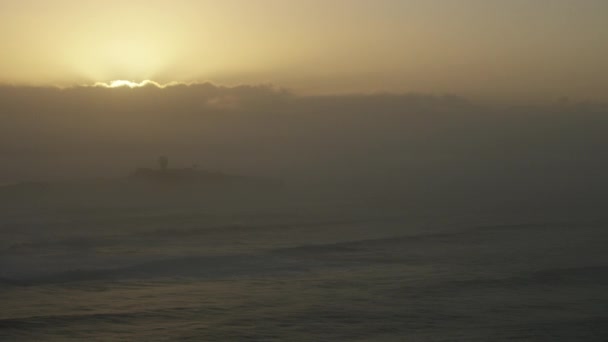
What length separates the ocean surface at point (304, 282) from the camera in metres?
23.5

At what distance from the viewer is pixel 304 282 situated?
3212 cm

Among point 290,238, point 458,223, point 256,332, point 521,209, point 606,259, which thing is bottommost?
point 256,332

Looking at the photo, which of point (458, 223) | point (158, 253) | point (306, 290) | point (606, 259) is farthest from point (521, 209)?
point (306, 290)

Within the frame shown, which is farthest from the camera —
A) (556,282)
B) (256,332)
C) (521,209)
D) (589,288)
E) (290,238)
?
(521,209)

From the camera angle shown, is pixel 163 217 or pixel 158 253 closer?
pixel 158 253

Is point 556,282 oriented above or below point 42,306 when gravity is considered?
above

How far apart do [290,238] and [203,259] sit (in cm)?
1229

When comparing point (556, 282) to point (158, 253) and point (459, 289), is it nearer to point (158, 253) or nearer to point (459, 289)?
point (459, 289)

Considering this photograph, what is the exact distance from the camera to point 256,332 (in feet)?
75.9

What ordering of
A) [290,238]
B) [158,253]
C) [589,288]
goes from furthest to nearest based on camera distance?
[290,238]
[158,253]
[589,288]

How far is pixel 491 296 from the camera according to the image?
28453mm

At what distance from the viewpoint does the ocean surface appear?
2347 centimetres

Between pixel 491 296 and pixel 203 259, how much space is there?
17636 millimetres

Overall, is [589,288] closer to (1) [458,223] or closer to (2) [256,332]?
(2) [256,332]
